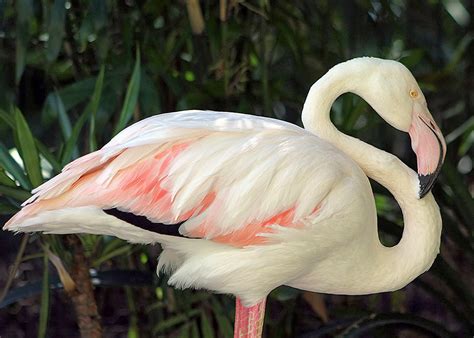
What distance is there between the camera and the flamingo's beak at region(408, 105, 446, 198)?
1951 millimetres

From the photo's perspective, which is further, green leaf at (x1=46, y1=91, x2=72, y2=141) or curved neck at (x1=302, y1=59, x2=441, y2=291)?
green leaf at (x1=46, y1=91, x2=72, y2=141)

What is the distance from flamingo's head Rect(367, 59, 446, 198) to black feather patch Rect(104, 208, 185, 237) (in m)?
0.47

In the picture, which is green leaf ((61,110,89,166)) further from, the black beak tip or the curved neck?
the black beak tip

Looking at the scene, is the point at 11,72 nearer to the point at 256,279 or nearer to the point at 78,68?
the point at 78,68

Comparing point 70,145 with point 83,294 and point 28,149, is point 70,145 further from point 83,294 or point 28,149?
point 83,294

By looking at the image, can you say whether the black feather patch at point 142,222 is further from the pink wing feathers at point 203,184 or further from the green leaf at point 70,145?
the green leaf at point 70,145

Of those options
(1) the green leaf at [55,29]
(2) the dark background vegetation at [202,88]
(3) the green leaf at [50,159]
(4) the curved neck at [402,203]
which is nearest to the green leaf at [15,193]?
(2) the dark background vegetation at [202,88]

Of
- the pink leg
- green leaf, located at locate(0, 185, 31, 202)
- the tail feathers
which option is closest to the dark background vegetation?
green leaf, located at locate(0, 185, 31, 202)

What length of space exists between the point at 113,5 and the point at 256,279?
1111 mm

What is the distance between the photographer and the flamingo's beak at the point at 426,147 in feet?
6.40

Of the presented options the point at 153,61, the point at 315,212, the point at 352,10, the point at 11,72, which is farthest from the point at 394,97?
the point at 11,72

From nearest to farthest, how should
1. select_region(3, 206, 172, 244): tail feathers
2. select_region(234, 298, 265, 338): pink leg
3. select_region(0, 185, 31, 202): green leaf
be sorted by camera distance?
select_region(3, 206, 172, 244): tail feathers → select_region(234, 298, 265, 338): pink leg → select_region(0, 185, 31, 202): green leaf

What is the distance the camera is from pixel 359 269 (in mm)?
1929

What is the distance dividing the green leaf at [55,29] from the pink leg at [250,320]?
78 centimetres
